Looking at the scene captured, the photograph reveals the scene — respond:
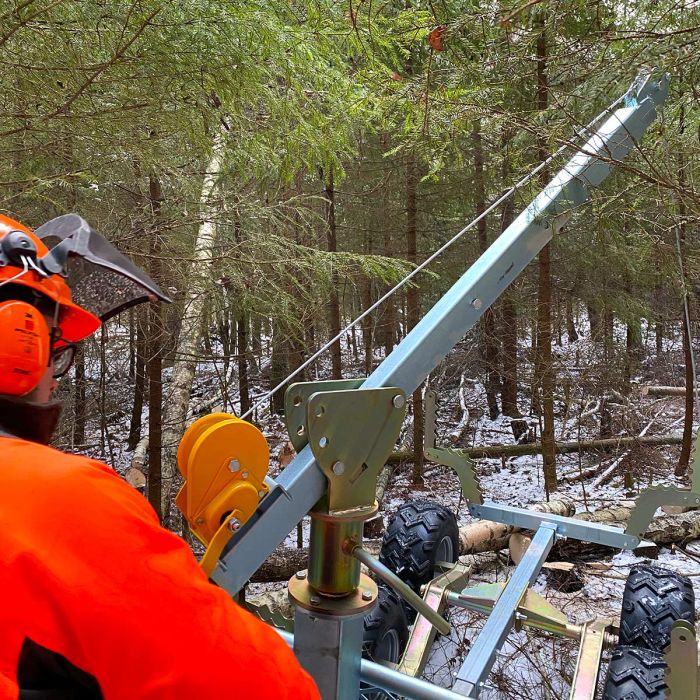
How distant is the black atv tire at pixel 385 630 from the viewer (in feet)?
11.5

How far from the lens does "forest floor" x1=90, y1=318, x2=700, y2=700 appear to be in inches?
180

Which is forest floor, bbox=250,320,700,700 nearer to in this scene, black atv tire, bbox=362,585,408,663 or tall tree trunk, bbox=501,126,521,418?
tall tree trunk, bbox=501,126,521,418

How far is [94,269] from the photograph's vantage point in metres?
1.94

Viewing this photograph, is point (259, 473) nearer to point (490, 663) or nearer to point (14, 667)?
point (14, 667)

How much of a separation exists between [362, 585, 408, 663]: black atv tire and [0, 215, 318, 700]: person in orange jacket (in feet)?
8.44

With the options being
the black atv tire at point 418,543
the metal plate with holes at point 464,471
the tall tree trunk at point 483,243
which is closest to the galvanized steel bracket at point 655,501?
the metal plate with holes at point 464,471

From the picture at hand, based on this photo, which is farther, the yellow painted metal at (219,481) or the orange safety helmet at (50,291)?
the yellow painted metal at (219,481)

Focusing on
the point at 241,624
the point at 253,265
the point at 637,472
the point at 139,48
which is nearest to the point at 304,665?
the point at 241,624

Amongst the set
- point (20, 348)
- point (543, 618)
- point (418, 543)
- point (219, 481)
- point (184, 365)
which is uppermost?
point (20, 348)

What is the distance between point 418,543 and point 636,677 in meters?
1.69

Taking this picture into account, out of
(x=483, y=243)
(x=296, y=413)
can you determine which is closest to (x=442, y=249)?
(x=296, y=413)

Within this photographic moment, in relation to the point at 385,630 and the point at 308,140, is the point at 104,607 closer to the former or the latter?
the point at 385,630

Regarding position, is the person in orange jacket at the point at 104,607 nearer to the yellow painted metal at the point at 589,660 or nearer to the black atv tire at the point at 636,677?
the black atv tire at the point at 636,677

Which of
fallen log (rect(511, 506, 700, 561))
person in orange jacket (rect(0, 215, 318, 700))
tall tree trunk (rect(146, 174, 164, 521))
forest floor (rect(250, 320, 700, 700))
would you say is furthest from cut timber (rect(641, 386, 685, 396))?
person in orange jacket (rect(0, 215, 318, 700))
